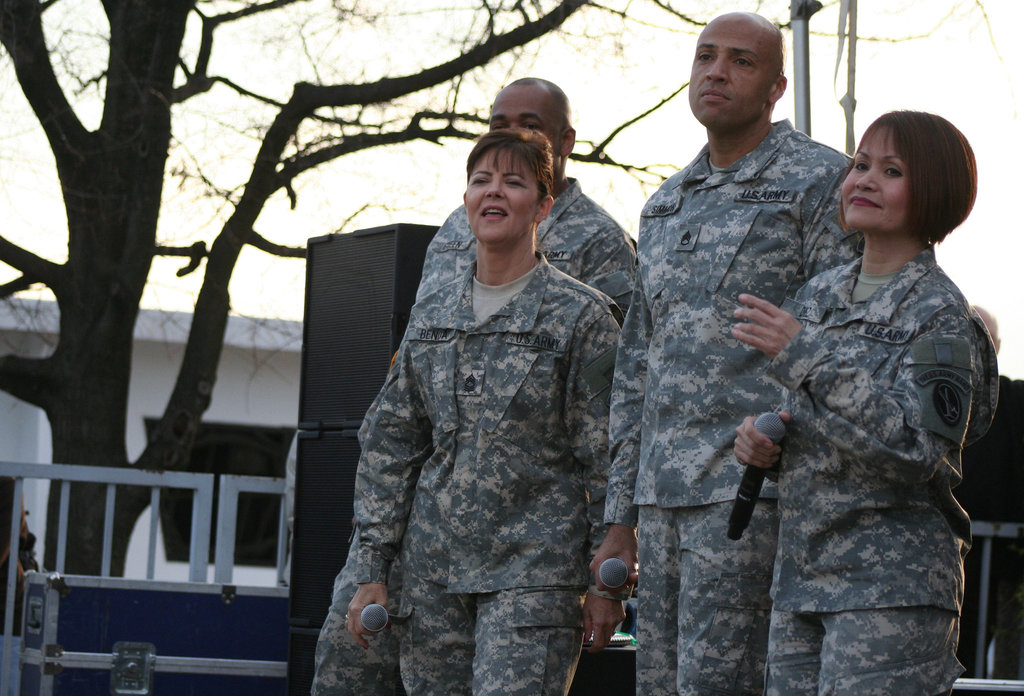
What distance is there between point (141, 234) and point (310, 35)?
1701mm

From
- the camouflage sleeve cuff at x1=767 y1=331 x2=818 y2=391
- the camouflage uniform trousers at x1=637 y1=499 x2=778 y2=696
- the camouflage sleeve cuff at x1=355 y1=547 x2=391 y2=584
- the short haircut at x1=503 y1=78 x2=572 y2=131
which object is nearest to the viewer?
the camouflage sleeve cuff at x1=767 y1=331 x2=818 y2=391

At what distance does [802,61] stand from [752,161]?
194 cm

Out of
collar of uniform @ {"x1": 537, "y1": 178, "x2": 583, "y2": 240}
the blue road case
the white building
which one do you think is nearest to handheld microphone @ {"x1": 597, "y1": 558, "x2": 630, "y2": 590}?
collar of uniform @ {"x1": 537, "y1": 178, "x2": 583, "y2": 240}

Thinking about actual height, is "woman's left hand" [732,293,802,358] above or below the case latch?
above

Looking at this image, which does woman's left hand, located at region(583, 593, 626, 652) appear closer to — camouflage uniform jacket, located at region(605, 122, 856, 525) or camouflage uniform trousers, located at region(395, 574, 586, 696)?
camouflage uniform trousers, located at region(395, 574, 586, 696)

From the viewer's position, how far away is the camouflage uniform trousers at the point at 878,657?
2.47m

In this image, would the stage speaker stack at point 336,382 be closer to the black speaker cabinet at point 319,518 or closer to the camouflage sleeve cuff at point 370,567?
the black speaker cabinet at point 319,518

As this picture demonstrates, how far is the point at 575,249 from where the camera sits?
418 centimetres

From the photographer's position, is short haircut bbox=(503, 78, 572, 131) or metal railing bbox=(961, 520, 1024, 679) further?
metal railing bbox=(961, 520, 1024, 679)

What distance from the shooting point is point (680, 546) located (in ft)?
9.95

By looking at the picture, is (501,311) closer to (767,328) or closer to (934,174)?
(767,328)

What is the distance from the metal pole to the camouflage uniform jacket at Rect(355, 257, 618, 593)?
5.84 ft

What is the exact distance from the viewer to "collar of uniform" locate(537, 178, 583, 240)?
428 cm

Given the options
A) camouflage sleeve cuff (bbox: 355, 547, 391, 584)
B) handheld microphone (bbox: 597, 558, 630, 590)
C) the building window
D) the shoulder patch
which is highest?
the shoulder patch
